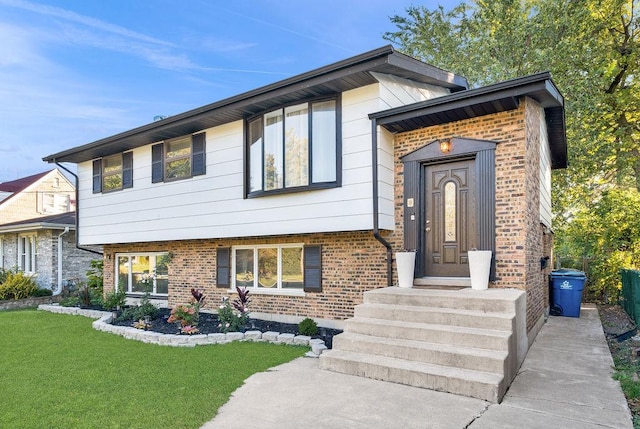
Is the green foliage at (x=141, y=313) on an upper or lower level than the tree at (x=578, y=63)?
lower

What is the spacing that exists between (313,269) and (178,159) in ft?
14.7

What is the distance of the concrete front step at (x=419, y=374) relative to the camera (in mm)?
4168

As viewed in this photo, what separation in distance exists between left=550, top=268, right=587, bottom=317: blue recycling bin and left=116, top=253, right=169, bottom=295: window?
960 cm

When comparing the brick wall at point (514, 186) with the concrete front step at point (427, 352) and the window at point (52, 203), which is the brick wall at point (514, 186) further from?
the window at point (52, 203)

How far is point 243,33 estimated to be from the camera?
52.9 feet

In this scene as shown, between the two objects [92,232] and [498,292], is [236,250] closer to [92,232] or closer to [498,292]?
[92,232]

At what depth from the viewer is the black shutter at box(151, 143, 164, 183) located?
10188mm

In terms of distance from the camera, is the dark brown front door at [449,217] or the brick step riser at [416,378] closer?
the brick step riser at [416,378]

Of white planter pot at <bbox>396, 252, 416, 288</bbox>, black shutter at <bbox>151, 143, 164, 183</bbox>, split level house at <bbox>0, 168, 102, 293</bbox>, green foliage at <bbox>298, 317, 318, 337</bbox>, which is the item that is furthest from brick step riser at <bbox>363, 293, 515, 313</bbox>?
split level house at <bbox>0, 168, 102, 293</bbox>

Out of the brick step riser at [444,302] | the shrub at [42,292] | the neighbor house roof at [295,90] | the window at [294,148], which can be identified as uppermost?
the neighbor house roof at [295,90]

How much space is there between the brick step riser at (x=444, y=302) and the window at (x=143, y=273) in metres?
6.90

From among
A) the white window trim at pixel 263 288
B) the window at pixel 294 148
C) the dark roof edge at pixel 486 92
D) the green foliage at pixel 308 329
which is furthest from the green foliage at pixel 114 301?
the dark roof edge at pixel 486 92

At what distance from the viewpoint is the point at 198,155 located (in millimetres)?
9477

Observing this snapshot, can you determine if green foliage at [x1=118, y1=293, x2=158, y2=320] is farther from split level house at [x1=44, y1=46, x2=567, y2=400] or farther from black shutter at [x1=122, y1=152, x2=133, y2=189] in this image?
black shutter at [x1=122, y1=152, x2=133, y2=189]
